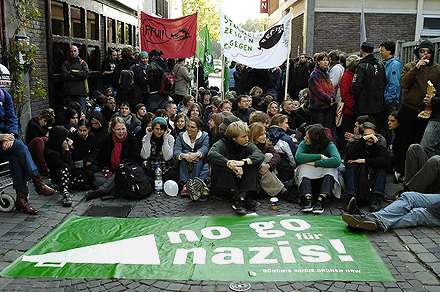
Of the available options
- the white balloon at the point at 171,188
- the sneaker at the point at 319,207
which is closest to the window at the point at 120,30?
the white balloon at the point at 171,188

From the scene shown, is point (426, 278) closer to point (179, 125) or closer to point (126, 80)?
point (179, 125)

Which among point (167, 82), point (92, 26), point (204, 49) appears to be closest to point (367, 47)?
point (167, 82)

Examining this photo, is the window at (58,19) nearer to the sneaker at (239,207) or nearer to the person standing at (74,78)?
the person standing at (74,78)

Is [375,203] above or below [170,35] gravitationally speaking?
below

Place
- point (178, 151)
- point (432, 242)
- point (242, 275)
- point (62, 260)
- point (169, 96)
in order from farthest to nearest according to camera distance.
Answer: point (169, 96)
point (178, 151)
point (432, 242)
point (62, 260)
point (242, 275)

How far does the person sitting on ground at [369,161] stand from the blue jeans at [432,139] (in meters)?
0.69

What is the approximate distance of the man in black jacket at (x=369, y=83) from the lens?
9.31 meters

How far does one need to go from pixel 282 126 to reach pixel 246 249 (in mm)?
3350

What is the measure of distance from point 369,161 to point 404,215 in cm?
117

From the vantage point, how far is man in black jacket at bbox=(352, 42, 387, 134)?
9.31 metres

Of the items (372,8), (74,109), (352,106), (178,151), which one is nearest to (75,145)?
(74,109)

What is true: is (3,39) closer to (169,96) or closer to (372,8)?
(169,96)

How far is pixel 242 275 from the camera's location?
510 cm

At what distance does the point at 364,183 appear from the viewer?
7422mm
